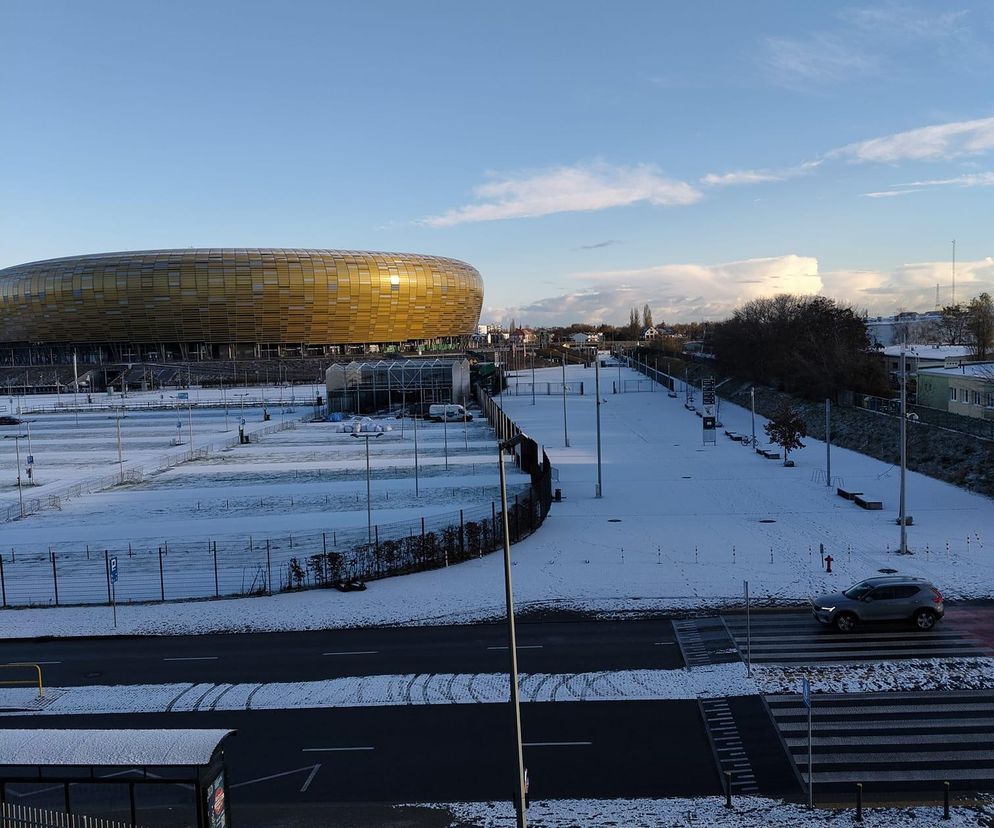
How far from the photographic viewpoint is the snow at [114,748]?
385 inches

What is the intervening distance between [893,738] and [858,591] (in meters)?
6.24

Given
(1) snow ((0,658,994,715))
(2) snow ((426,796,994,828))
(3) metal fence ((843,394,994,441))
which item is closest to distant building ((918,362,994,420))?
(3) metal fence ((843,394,994,441))

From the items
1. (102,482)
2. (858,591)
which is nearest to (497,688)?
(858,591)

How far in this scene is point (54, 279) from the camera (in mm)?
133375

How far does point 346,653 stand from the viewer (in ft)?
61.7

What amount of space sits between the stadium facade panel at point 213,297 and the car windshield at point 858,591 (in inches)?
4870

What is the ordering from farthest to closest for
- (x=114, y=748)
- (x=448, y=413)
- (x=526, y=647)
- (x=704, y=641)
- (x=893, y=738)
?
(x=448, y=413)
(x=526, y=647)
(x=704, y=641)
(x=893, y=738)
(x=114, y=748)

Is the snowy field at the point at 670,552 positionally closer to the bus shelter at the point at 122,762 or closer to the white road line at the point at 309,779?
the white road line at the point at 309,779

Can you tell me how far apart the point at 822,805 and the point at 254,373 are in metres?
123

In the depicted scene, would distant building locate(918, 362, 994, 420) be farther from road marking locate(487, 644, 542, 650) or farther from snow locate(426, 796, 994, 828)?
snow locate(426, 796, 994, 828)

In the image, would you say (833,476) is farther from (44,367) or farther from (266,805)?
(44,367)

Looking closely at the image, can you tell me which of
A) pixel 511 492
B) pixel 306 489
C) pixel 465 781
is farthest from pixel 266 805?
pixel 306 489

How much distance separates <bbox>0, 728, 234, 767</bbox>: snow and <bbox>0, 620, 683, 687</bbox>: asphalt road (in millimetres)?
7388

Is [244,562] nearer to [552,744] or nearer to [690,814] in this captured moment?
[552,744]
